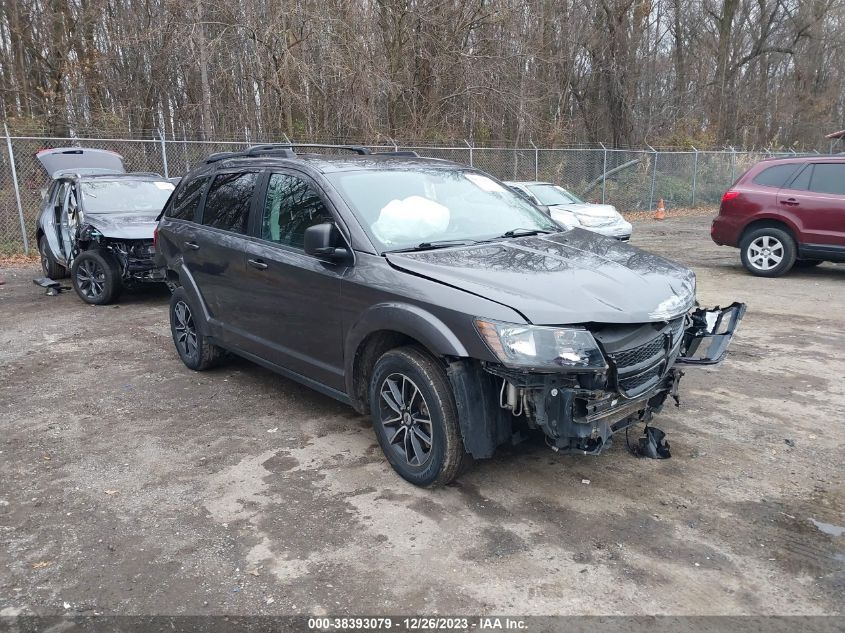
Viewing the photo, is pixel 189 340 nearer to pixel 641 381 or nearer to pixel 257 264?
pixel 257 264

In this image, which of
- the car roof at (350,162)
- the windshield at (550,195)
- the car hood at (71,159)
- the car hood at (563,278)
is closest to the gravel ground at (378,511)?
the car hood at (563,278)

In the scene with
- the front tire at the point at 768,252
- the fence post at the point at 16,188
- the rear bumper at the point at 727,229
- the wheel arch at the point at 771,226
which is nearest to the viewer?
the wheel arch at the point at 771,226

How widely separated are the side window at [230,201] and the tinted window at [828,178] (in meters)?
8.13

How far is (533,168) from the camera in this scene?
64.5ft

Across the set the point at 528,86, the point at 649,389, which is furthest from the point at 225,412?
the point at 528,86

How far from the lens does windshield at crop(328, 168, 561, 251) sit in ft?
13.6

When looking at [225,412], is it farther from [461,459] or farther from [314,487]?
[461,459]

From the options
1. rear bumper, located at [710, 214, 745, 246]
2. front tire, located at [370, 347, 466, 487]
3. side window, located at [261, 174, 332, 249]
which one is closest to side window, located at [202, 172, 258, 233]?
side window, located at [261, 174, 332, 249]

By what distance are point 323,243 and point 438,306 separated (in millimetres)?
861

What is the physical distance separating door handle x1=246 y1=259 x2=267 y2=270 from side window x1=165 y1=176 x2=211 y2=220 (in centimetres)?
124

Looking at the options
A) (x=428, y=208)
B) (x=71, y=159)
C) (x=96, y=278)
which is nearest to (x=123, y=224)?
(x=96, y=278)

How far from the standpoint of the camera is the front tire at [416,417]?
3.50 m

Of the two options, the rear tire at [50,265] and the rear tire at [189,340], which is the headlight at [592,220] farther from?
the rear tire at [50,265]

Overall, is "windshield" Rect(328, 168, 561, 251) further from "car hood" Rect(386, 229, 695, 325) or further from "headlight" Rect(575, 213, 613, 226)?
"headlight" Rect(575, 213, 613, 226)
